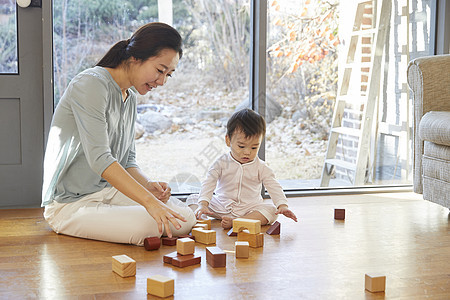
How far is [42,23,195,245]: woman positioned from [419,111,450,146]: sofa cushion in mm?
1323

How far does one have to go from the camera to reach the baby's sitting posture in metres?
2.65

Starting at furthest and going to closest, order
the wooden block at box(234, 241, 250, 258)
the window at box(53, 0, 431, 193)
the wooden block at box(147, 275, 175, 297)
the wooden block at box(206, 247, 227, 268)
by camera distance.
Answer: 1. the window at box(53, 0, 431, 193)
2. the wooden block at box(234, 241, 250, 258)
3. the wooden block at box(206, 247, 227, 268)
4. the wooden block at box(147, 275, 175, 297)

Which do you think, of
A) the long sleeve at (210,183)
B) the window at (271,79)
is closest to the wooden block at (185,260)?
the long sleeve at (210,183)

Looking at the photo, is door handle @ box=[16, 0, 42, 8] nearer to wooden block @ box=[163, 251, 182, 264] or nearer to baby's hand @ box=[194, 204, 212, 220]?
baby's hand @ box=[194, 204, 212, 220]

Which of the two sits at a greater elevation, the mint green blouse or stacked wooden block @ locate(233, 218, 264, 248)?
the mint green blouse

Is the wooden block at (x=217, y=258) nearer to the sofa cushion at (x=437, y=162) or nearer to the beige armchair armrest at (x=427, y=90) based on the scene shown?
the sofa cushion at (x=437, y=162)

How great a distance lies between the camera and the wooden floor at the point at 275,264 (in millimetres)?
1705

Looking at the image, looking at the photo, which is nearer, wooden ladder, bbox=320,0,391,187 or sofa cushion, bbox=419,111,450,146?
sofa cushion, bbox=419,111,450,146

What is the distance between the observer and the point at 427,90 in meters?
2.97

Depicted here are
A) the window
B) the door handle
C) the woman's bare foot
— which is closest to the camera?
the woman's bare foot

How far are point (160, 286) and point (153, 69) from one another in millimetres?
1021

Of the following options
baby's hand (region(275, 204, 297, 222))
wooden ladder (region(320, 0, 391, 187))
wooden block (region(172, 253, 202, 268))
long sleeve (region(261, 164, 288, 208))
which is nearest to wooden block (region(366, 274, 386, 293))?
wooden block (region(172, 253, 202, 268))

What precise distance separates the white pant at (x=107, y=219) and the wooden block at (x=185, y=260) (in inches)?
12.3

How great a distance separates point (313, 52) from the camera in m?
3.60
